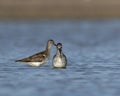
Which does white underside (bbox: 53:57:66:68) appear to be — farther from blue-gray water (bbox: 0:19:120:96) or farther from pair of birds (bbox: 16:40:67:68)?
blue-gray water (bbox: 0:19:120:96)

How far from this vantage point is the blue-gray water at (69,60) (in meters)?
14.2

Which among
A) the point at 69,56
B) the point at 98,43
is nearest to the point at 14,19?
the point at 98,43

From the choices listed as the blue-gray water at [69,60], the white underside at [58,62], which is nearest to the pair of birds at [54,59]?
the white underside at [58,62]

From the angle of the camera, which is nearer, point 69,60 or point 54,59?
point 54,59

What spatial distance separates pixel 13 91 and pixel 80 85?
1.48 meters

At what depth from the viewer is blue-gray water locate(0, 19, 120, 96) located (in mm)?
14195

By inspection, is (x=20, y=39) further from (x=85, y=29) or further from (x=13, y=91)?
(x=13, y=91)

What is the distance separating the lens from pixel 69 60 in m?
19.4

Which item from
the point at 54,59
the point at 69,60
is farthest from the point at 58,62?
the point at 69,60

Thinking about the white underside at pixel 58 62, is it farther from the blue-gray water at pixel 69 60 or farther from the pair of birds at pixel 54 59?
the blue-gray water at pixel 69 60

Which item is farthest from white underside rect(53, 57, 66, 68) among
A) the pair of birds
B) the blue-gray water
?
the blue-gray water

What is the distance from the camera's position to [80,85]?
1456 centimetres

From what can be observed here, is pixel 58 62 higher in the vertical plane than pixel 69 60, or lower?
lower

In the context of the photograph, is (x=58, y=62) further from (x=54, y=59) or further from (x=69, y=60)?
(x=69, y=60)
